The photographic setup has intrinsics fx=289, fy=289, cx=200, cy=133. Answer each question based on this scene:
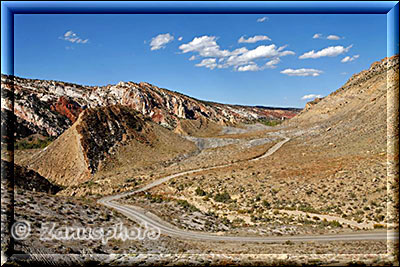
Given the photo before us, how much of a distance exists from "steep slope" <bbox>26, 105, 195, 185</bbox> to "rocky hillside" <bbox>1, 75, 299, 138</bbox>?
1955 cm

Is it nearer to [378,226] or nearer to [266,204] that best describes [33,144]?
[266,204]

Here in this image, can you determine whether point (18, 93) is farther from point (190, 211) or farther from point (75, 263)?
point (75, 263)

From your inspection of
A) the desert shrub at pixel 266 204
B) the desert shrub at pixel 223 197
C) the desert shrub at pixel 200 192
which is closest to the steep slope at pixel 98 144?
the desert shrub at pixel 200 192

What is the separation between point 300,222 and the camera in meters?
21.2

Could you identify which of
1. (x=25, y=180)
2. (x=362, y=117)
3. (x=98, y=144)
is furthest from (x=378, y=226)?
(x=98, y=144)

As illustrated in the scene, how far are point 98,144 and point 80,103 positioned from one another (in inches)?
2473

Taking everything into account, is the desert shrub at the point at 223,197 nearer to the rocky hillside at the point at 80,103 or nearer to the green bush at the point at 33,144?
the green bush at the point at 33,144

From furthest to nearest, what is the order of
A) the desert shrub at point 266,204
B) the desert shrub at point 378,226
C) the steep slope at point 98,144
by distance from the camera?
1. the steep slope at point 98,144
2. the desert shrub at point 266,204
3. the desert shrub at point 378,226

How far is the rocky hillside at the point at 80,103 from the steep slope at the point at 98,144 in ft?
64.1

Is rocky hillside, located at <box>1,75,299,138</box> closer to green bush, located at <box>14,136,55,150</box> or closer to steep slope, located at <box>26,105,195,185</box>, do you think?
green bush, located at <box>14,136,55,150</box>

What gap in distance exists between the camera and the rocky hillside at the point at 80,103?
284ft

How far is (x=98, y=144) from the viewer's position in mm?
54344

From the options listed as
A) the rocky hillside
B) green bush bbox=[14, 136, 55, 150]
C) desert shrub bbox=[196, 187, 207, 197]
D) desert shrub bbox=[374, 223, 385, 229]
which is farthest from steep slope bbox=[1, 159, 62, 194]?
the rocky hillside

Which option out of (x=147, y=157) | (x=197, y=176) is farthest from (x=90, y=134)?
(x=197, y=176)
